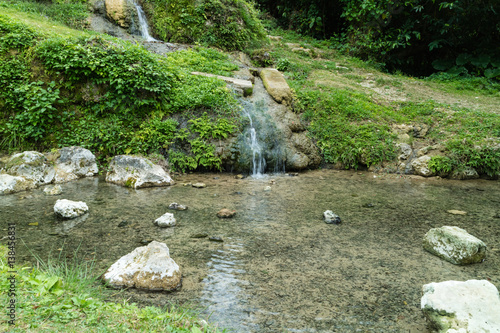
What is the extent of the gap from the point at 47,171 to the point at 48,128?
1.32m

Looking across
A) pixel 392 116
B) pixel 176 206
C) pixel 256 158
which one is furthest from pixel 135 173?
pixel 392 116

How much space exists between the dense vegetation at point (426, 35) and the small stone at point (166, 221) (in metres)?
13.6

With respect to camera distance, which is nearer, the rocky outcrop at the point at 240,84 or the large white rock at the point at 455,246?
the large white rock at the point at 455,246

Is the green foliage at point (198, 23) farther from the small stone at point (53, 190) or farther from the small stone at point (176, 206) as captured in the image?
the small stone at point (176, 206)

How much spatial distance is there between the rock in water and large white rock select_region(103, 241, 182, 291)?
8.99 ft

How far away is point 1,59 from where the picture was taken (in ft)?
25.1

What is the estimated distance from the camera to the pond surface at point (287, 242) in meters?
3.11

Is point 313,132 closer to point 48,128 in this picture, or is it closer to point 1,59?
point 48,128

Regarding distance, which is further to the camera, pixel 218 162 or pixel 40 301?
pixel 218 162

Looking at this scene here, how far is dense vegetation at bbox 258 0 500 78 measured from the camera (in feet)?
45.8

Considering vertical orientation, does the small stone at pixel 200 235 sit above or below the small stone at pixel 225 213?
above

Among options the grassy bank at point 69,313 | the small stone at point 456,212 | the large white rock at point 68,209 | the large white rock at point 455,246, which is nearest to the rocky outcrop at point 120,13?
the large white rock at point 68,209

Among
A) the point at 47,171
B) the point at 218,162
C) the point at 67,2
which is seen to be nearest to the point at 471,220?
the point at 218,162

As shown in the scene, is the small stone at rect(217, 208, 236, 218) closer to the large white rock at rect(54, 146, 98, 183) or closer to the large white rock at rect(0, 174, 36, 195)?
the large white rock at rect(54, 146, 98, 183)
